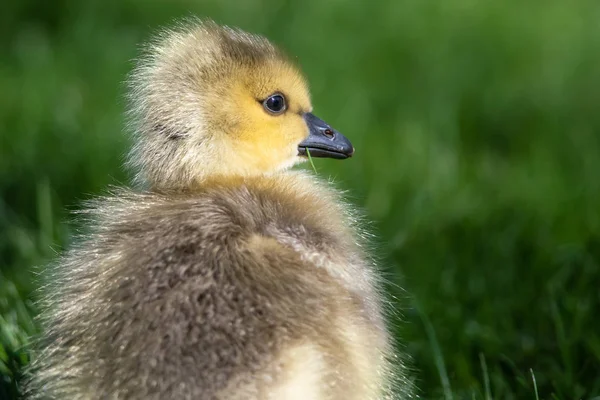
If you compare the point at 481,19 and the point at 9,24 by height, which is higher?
the point at 481,19

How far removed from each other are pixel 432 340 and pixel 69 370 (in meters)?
0.99

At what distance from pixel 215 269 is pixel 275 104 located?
0.67 metres

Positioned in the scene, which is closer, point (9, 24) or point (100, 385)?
point (100, 385)

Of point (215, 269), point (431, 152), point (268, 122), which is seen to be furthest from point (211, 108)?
point (431, 152)

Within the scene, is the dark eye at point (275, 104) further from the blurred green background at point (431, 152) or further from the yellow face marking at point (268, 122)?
the blurred green background at point (431, 152)

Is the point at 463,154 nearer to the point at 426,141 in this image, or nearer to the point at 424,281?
the point at 426,141

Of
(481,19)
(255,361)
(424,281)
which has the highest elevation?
(481,19)

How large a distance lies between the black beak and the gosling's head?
0.05 metres

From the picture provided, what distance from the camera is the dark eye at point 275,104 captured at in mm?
2284

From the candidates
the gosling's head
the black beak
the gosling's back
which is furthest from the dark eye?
the gosling's back

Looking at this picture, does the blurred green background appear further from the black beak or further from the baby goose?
the baby goose

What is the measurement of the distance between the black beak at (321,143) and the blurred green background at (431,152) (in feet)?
1.10

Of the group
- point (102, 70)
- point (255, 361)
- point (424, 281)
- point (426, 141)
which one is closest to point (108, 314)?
point (255, 361)

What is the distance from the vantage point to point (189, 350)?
164 cm
